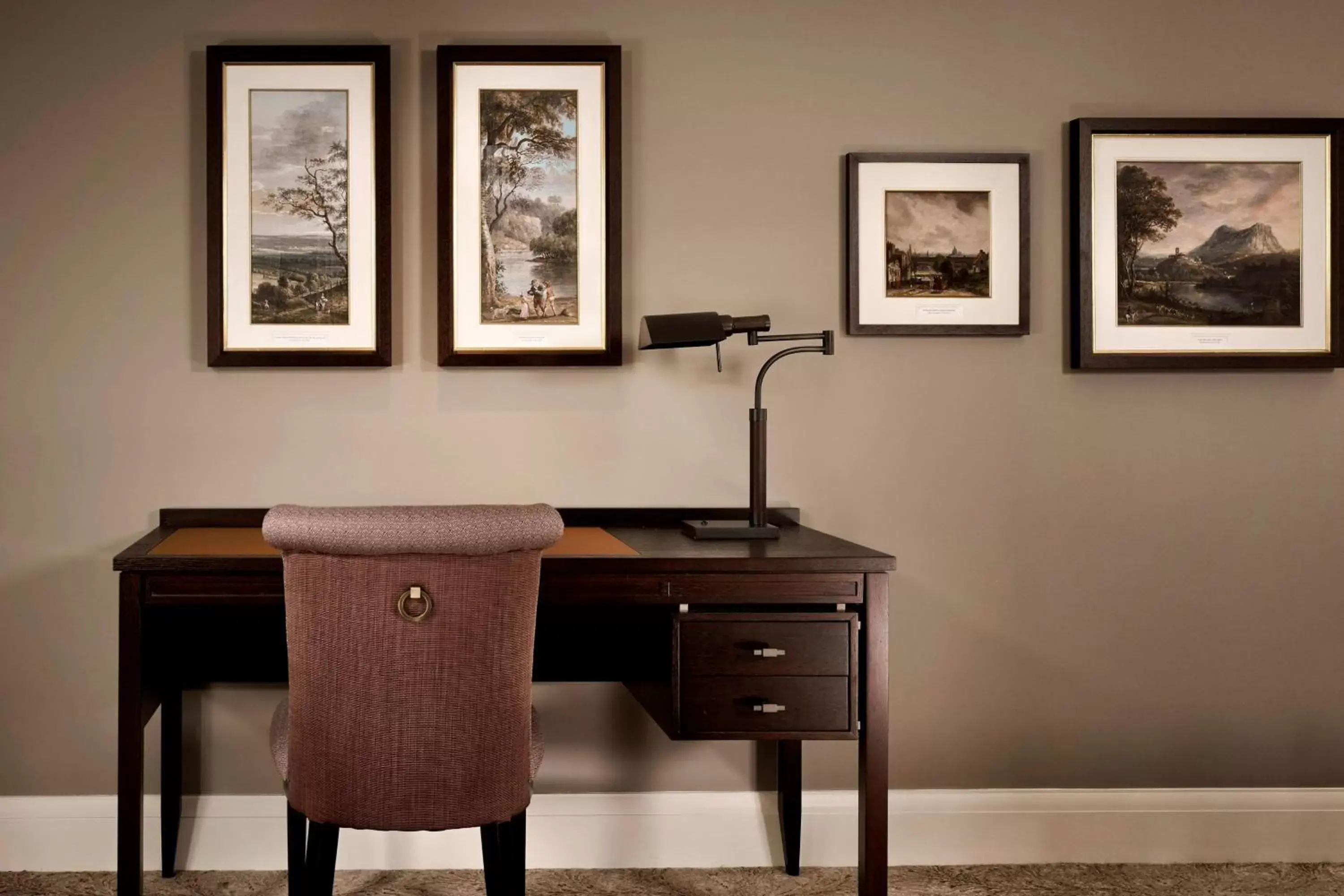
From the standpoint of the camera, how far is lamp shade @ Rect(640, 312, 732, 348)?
6.81ft

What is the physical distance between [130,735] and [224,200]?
1.25 m

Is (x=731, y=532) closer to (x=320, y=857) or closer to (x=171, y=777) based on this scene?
(x=320, y=857)

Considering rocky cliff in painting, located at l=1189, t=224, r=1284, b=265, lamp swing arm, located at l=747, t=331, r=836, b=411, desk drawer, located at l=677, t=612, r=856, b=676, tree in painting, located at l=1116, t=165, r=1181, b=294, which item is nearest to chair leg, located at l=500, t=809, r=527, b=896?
desk drawer, located at l=677, t=612, r=856, b=676

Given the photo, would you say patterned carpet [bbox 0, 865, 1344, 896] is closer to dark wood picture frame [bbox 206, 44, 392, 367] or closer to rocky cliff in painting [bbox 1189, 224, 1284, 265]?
dark wood picture frame [bbox 206, 44, 392, 367]

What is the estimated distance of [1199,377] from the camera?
2422 mm

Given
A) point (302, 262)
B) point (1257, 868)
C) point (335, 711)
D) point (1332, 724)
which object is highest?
point (302, 262)

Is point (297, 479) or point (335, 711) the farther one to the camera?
point (297, 479)

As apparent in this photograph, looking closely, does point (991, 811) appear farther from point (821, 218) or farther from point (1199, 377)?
point (821, 218)

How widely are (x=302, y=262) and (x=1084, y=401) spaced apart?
1981mm

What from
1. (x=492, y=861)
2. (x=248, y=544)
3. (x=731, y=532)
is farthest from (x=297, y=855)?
(x=731, y=532)

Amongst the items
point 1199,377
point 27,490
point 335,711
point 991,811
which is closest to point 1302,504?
point 1199,377

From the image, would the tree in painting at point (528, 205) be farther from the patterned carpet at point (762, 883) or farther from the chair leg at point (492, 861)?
the patterned carpet at point (762, 883)

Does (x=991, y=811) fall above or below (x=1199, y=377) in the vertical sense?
below

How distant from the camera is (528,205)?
7.61 ft
